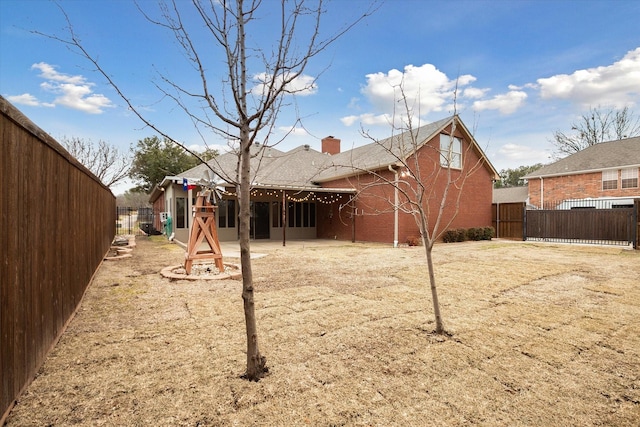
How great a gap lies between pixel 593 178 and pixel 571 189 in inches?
52.9

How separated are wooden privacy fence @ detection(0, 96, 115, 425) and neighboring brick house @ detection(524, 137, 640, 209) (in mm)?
23955

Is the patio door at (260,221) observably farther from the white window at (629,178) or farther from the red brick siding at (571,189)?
the white window at (629,178)

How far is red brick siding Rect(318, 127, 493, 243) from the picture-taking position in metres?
14.2

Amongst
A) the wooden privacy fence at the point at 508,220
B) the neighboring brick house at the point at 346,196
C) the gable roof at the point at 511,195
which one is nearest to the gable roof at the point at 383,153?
the neighboring brick house at the point at 346,196

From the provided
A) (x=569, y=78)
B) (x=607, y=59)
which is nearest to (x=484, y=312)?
(x=607, y=59)

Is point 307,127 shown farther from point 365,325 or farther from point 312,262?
point 312,262

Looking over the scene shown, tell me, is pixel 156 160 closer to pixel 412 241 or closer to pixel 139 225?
pixel 139 225

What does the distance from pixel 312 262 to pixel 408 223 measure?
6648 mm

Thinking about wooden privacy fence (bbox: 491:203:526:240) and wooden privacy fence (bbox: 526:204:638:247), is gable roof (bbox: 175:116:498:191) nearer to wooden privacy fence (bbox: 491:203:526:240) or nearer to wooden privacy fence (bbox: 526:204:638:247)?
wooden privacy fence (bbox: 491:203:526:240)

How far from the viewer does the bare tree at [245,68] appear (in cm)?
238

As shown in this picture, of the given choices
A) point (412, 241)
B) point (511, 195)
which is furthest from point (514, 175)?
point (412, 241)

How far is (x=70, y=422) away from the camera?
2020 millimetres

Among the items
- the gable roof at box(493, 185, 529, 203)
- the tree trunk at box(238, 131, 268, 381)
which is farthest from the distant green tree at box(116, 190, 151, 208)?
the tree trunk at box(238, 131, 268, 381)

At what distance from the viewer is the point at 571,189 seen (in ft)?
69.2
